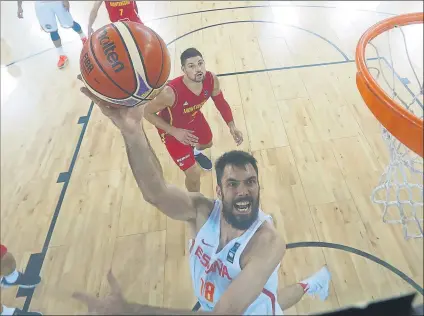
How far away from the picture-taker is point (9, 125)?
2.46 meters

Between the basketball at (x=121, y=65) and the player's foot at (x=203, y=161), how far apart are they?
0.81 metres

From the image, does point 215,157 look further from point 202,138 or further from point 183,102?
point 183,102

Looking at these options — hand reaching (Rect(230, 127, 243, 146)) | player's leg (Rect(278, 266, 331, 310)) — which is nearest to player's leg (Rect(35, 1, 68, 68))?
hand reaching (Rect(230, 127, 243, 146))

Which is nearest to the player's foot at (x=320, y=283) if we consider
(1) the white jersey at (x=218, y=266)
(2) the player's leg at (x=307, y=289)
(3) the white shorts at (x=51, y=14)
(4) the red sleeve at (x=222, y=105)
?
(2) the player's leg at (x=307, y=289)

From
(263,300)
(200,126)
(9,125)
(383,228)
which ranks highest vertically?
(263,300)

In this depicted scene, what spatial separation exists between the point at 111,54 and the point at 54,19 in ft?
5.86

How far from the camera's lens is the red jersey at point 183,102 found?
165 cm

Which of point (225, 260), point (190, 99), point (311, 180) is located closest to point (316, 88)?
point (311, 180)

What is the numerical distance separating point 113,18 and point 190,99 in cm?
136

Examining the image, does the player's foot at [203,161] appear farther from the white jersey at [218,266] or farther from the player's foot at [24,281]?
the player's foot at [24,281]

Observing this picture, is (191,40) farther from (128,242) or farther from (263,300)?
(263,300)

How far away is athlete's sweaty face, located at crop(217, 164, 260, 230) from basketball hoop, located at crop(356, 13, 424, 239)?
55 cm

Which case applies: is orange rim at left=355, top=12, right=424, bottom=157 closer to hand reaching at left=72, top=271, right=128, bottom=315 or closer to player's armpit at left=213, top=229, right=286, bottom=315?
player's armpit at left=213, top=229, right=286, bottom=315

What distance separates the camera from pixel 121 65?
114 cm
